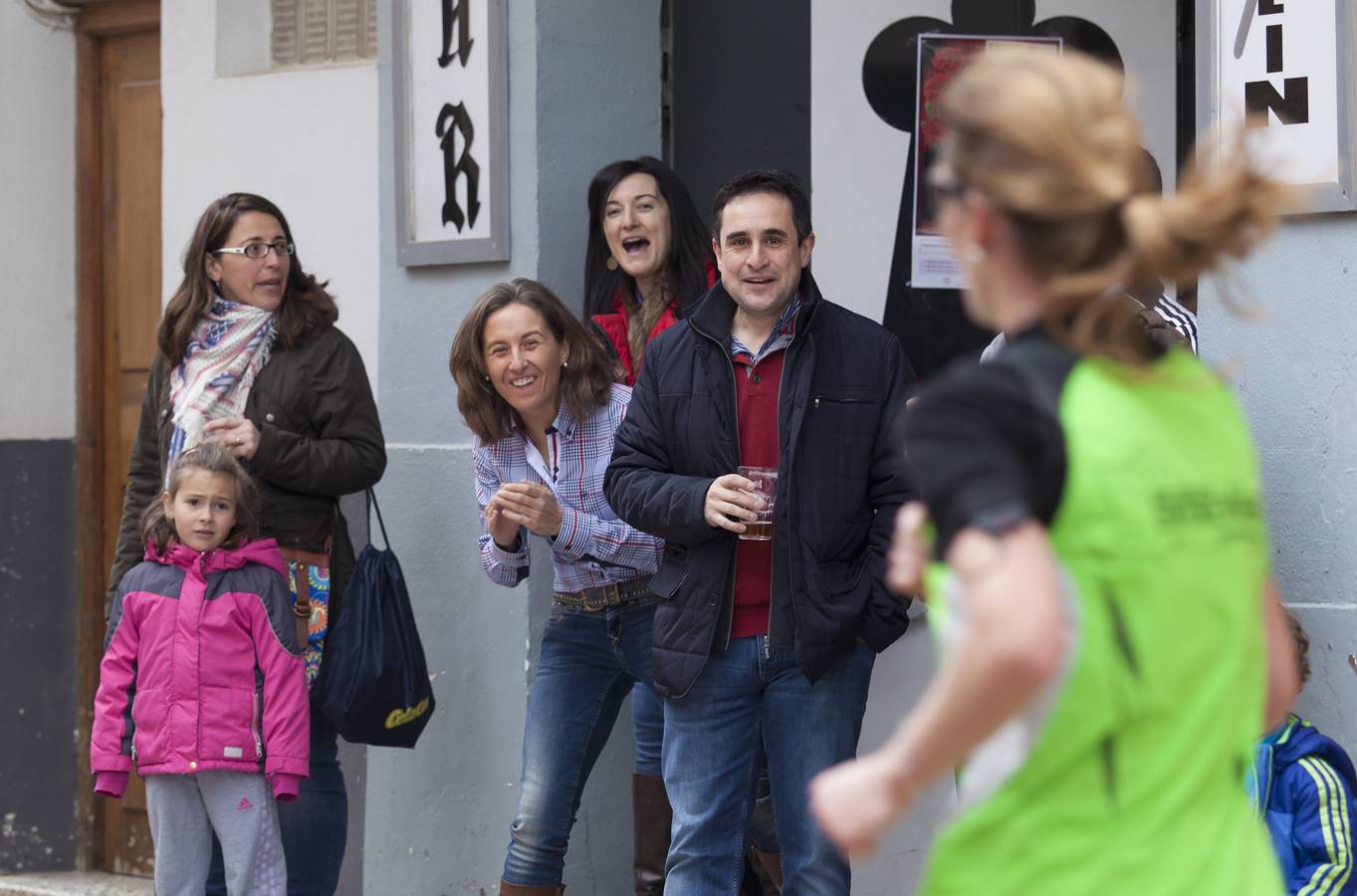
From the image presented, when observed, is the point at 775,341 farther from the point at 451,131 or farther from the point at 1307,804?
the point at 451,131

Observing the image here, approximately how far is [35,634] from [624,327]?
2.95 m

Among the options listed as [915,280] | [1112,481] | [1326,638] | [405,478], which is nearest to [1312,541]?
[1326,638]

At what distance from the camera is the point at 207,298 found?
4977mm

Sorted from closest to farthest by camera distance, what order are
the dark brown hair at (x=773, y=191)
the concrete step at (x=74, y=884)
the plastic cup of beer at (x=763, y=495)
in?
the plastic cup of beer at (x=763, y=495) < the dark brown hair at (x=773, y=191) < the concrete step at (x=74, y=884)

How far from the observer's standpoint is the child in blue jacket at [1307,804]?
3.33m

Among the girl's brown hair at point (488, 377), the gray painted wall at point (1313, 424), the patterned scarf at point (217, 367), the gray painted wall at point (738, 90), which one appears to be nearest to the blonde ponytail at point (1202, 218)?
the gray painted wall at point (1313, 424)

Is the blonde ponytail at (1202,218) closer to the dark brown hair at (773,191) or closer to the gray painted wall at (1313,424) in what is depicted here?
the gray painted wall at (1313,424)

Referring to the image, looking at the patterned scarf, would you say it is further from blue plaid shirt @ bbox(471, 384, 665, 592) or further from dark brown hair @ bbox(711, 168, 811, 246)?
dark brown hair @ bbox(711, 168, 811, 246)

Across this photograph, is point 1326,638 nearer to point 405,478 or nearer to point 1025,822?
point 1025,822

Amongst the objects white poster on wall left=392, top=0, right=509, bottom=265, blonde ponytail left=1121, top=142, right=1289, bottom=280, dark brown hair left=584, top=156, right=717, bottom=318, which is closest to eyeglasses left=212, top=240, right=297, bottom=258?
white poster on wall left=392, top=0, right=509, bottom=265

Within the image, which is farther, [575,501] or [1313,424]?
[575,501]

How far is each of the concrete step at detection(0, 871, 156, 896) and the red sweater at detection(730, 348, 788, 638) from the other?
3.37 metres

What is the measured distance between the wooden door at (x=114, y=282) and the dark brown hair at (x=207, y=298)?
1829 millimetres

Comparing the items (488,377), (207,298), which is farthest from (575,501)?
(207,298)
